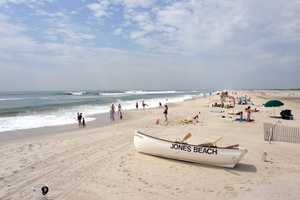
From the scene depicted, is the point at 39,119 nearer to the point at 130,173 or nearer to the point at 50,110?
the point at 50,110

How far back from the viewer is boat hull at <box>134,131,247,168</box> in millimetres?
10375

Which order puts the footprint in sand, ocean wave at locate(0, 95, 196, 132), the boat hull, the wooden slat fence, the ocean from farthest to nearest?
the ocean < ocean wave at locate(0, 95, 196, 132) < the wooden slat fence < the boat hull < the footprint in sand

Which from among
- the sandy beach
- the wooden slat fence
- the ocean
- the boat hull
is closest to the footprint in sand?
the sandy beach

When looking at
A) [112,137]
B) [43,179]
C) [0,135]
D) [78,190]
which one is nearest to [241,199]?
[78,190]

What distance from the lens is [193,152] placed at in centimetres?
1080

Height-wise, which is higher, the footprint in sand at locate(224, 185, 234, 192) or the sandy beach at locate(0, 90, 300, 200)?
the sandy beach at locate(0, 90, 300, 200)

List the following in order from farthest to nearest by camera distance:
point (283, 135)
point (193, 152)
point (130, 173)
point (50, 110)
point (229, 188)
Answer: point (50, 110) → point (283, 135) → point (193, 152) → point (130, 173) → point (229, 188)

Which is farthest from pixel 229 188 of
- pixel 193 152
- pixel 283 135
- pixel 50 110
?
pixel 50 110

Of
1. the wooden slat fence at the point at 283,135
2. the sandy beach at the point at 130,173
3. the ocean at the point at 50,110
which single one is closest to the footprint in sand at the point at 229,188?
the sandy beach at the point at 130,173

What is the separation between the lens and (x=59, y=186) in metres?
8.62

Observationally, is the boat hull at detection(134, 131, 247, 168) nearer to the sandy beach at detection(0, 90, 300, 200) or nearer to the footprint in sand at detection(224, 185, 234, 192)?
the sandy beach at detection(0, 90, 300, 200)

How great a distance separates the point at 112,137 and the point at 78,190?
8.17m

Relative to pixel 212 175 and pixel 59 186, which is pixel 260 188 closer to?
pixel 212 175

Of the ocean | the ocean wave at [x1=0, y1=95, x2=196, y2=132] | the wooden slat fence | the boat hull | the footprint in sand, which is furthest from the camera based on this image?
the ocean
